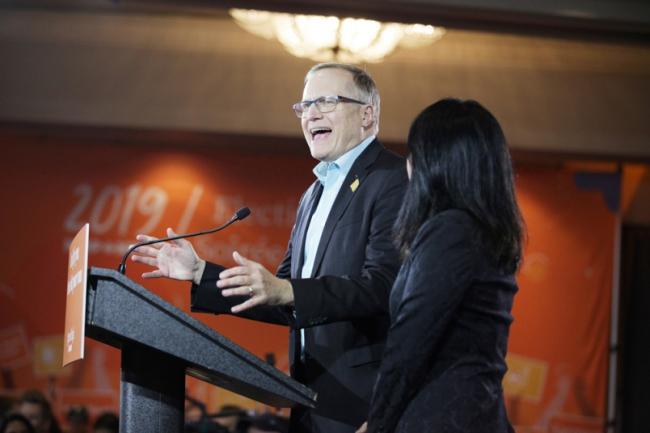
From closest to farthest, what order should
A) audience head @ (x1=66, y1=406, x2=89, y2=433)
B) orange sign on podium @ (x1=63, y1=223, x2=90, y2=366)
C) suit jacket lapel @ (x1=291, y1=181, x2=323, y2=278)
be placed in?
orange sign on podium @ (x1=63, y1=223, x2=90, y2=366), suit jacket lapel @ (x1=291, y1=181, x2=323, y2=278), audience head @ (x1=66, y1=406, x2=89, y2=433)

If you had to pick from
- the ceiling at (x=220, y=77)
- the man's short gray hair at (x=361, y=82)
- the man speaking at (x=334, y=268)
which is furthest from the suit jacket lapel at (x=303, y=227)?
the ceiling at (x=220, y=77)

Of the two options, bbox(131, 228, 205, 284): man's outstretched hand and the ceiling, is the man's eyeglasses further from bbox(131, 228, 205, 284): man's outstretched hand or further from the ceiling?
the ceiling

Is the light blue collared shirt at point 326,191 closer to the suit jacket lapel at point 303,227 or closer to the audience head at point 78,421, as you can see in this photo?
the suit jacket lapel at point 303,227

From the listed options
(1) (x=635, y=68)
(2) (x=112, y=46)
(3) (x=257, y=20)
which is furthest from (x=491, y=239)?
(1) (x=635, y=68)

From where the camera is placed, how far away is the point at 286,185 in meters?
7.32

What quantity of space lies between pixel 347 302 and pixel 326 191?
0.51m

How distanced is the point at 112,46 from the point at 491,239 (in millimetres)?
5647

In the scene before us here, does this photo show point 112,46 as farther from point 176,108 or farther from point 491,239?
point 491,239

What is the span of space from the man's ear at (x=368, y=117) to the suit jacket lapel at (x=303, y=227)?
0.20 meters

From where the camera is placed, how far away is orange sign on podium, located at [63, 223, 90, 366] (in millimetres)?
1673

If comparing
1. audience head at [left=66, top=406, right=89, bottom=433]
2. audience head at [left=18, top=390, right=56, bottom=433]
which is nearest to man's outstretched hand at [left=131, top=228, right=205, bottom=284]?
audience head at [left=18, top=390, right=56, bottom=433]

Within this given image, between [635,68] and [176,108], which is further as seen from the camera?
[635,68]

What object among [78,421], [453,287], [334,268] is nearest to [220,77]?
[78,421]

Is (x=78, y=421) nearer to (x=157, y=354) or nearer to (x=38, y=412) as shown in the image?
(x=38, y=412)
